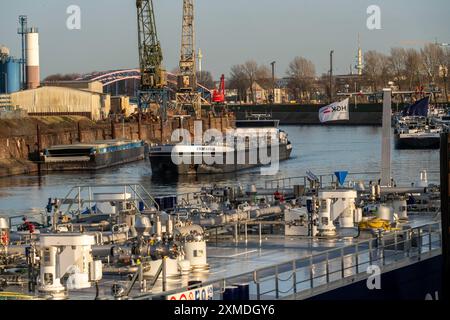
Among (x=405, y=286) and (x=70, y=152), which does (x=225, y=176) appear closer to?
(x=70, y=152)

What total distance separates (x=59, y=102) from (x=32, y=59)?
2.80 metres

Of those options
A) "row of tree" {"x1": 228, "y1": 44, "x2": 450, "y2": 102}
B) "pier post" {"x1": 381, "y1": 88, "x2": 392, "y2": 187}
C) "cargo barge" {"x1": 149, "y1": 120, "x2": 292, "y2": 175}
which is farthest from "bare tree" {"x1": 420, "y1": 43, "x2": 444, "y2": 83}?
"pier post" {"x1": 381, "y1": 88, "x2": 392, "y2": 187}

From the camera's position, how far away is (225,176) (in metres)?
37.2

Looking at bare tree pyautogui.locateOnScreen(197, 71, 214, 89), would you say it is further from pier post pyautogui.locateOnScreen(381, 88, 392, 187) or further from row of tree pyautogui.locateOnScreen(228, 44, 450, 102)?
pier post pyautogui.locateOnScreen(381, 88, 392, 187)

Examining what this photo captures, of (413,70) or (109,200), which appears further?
(413,70)

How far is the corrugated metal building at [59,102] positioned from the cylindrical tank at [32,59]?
1.83m

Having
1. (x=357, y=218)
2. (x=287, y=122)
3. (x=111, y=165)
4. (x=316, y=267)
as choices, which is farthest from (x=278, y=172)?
(x=287, y=122)

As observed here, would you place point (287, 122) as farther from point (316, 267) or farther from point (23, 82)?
point (316, 267)

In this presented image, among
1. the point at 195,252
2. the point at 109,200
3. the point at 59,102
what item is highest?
the point at 59,102

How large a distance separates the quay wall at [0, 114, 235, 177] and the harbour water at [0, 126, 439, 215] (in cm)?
250

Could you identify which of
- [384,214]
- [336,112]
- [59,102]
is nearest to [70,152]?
[59,102]

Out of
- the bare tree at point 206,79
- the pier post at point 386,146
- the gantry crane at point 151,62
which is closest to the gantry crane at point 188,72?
the gantry crane at point 151,62

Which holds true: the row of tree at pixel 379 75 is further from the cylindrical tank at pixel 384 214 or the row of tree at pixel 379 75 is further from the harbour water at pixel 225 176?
the cylindrical tank at pixel 384 214

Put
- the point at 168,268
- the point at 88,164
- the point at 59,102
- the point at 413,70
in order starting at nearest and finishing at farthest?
the point at 168,268 < the point at 88,164 < the point at 59,102 < the point at 413,70
